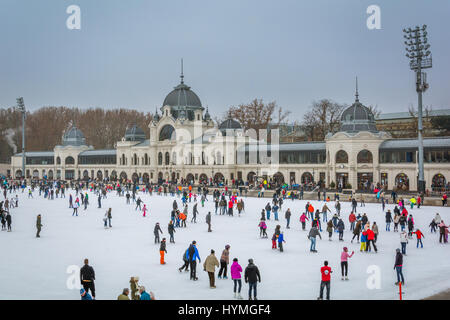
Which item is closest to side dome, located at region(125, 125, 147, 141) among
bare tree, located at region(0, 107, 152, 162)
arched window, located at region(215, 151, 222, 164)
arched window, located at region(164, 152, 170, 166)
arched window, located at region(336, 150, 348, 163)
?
arched window, located at region(164, 152, 170, 166)

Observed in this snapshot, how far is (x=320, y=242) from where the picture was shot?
69.7 ft

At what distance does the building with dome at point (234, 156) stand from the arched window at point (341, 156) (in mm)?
110

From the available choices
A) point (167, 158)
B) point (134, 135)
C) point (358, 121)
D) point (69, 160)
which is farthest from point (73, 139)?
point (358, 121)

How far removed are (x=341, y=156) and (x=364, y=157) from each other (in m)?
2.62

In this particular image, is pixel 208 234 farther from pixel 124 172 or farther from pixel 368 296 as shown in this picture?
pixel 124 172

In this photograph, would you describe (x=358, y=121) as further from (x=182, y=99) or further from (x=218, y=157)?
(x=182, y=99)

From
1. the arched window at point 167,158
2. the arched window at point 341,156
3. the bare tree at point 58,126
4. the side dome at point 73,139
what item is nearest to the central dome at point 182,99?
the arched window at point 167,158

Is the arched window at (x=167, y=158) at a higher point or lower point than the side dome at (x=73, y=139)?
lower

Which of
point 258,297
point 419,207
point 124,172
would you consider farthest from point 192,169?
point 258,297

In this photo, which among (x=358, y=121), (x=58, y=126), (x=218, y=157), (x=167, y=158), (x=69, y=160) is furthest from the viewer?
(x=58, y=126)

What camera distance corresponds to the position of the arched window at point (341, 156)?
52.0 m

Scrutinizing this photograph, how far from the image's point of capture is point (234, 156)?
64.6 m

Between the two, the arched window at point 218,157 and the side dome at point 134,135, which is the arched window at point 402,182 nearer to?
the arched window at point 218,157
